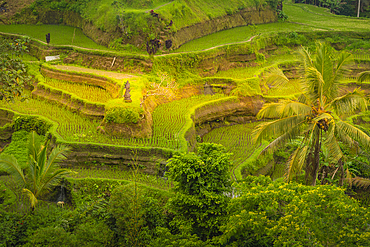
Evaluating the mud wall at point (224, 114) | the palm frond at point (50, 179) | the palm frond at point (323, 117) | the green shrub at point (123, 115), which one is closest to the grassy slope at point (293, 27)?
the mud wall at point (224, 114)

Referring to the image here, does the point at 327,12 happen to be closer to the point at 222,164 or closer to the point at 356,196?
the point at 356,196

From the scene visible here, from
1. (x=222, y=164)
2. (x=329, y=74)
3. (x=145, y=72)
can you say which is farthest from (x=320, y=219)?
(x=145, y=72)

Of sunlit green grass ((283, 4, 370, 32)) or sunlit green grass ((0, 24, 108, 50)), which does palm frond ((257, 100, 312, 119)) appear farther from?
sunlit green grass ((283, 4, 370, 32))

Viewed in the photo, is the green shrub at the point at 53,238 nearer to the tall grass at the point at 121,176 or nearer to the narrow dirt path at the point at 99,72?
the tall grass at the point at 121,176

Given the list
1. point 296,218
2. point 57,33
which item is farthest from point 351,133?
point 57,33

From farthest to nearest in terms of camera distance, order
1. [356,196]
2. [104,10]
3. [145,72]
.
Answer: [104,10], [145,72], [356,196]

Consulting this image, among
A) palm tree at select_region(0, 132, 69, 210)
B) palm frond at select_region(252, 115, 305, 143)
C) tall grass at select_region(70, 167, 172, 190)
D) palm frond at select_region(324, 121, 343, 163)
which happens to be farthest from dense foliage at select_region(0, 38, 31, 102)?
palm frond at select_region(324, 121, 343, 163)
